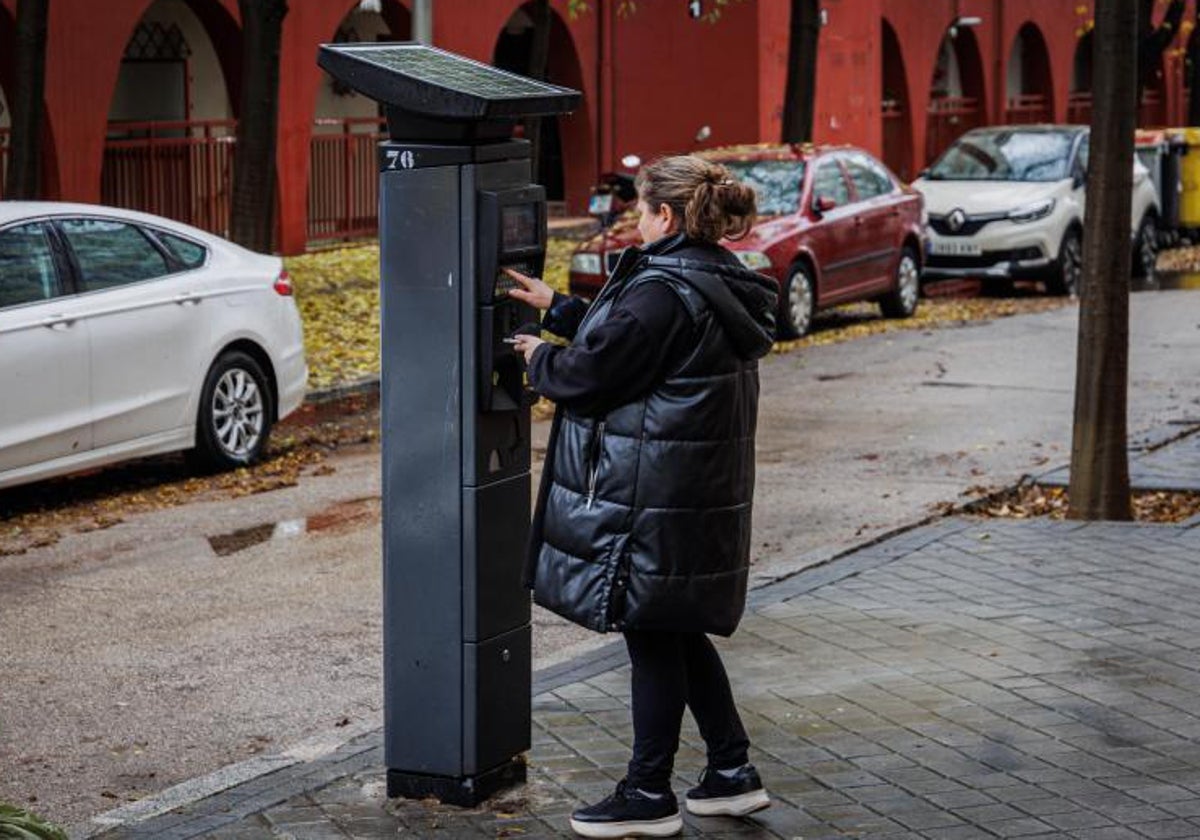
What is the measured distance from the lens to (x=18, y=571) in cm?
974

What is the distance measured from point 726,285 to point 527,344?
1.73 ft

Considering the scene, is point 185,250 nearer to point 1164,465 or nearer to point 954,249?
point 1164,465

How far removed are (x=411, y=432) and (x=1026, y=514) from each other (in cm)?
535

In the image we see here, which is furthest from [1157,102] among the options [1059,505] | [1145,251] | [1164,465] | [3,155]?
[1059,505]

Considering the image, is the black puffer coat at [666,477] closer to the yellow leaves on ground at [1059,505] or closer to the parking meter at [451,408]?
the parking meter at [451,408]

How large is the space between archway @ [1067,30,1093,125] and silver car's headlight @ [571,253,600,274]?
26.5m

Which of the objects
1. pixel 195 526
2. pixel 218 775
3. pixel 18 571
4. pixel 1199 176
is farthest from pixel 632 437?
pixel 1199 176

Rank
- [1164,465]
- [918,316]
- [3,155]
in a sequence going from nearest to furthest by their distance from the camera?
[1164,465], [918,316], [3,155]

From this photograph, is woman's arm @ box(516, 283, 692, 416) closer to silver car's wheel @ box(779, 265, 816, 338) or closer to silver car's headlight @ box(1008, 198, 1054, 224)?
silver car's wheel @ box(779, 265, 816, 338)

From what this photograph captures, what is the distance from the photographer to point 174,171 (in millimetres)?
24297

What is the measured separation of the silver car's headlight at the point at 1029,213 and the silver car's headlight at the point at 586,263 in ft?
18.5

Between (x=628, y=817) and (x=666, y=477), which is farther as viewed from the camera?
(x=628, y=817)

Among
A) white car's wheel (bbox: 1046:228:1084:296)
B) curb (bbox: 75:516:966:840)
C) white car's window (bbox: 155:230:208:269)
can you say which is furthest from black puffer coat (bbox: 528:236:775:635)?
white car's wheel (bbox: 1046:228:1084:296)

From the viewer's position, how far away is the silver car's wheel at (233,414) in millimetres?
12133
